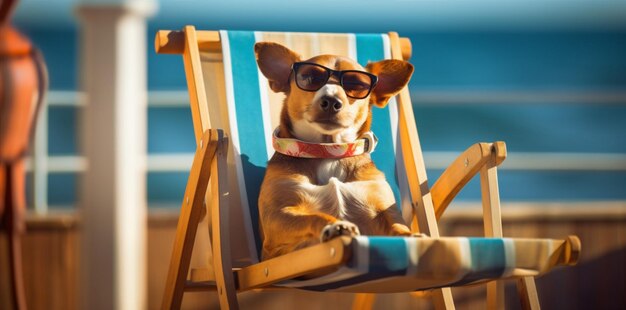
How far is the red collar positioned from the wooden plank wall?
1.14m

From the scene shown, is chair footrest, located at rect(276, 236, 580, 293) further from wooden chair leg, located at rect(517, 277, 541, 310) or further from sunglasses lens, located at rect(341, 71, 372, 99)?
sunglasses lens, located at rect(341, 71, 372, 99)

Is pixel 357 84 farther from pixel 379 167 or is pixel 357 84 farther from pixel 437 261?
pixel 437 261

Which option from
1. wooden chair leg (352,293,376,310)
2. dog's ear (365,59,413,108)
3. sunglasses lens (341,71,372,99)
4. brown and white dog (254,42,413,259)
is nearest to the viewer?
brown and white dog (254,42,413,259)

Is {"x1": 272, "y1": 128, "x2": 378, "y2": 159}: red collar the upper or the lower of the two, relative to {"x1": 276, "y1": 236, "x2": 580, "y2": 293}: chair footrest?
upper

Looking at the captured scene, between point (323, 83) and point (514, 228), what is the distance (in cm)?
152

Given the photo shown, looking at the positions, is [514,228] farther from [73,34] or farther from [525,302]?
[73,34]

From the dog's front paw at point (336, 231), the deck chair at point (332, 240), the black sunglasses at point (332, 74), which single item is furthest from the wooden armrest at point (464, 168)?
the dog's front paw at point (336, 231)

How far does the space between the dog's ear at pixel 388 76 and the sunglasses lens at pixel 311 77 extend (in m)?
0.20

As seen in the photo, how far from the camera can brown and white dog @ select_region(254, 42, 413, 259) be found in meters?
2.34

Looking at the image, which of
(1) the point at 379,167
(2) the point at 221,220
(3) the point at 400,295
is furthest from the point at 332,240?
(3) the point at 400,295

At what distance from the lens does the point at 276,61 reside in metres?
2.56

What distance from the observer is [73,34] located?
15812 mm

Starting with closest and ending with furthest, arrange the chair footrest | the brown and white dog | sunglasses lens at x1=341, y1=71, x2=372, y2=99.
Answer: the chair footrest → the brown and white dog → sunglasses lens at x1=341, y1=71, x2=372, y2=99

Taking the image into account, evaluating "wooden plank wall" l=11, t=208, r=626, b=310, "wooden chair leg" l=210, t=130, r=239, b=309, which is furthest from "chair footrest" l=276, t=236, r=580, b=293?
"wooden plank wall" l=11, t=208, r=626, b=310
